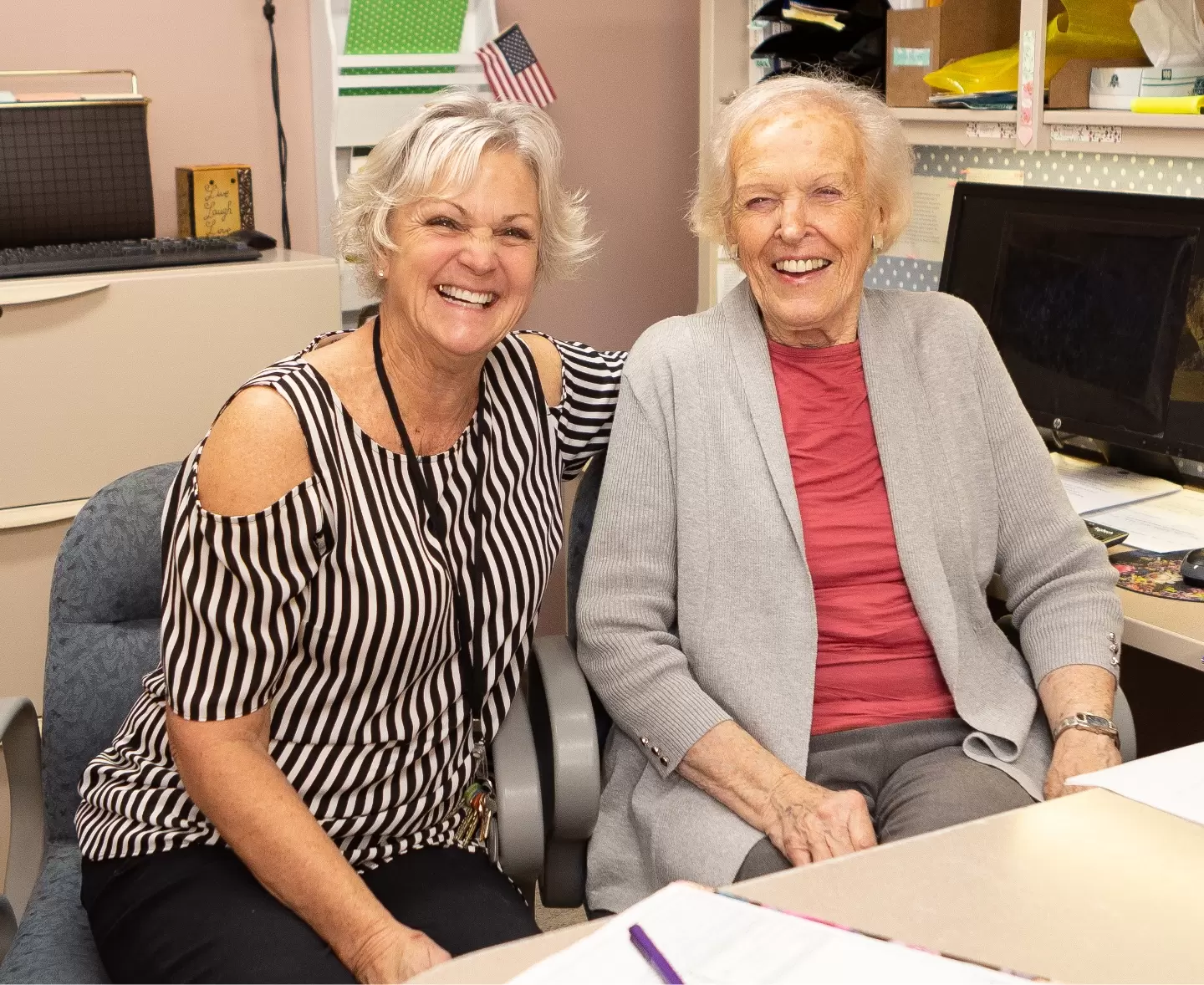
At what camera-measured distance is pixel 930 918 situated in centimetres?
95

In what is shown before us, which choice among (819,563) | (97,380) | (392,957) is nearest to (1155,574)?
(819,563)

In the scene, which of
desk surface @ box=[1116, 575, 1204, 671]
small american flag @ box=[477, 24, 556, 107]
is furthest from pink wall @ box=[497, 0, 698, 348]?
desk surface @ box=[1116, 575, 1204, 671]

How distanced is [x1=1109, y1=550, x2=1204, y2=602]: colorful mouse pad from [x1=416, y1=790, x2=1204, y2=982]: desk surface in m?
0.62

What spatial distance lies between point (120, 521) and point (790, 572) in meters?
0.78

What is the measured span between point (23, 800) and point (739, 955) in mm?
947

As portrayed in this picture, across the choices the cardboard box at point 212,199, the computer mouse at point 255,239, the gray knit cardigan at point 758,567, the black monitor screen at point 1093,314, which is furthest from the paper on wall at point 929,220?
the cardboard box at point 212,199

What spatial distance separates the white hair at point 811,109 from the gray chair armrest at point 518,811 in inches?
29.6

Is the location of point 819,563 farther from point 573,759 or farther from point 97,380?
point 97,380

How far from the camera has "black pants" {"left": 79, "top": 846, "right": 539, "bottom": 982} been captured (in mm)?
1236

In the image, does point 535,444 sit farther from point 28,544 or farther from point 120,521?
point 28,544

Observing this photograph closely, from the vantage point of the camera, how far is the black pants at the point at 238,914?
48.7 inches

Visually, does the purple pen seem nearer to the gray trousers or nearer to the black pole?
the gray trousers

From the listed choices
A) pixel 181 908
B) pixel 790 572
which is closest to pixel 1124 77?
pixel 790 572

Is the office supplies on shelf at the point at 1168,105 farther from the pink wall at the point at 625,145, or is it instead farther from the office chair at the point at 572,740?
the pink wall at the point at 625,145
